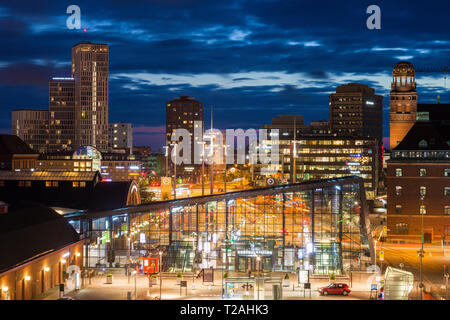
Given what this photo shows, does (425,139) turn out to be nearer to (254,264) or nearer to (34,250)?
(254,264)

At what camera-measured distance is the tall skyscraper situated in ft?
488

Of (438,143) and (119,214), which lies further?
(438,143)

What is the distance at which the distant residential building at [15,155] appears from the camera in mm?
165375

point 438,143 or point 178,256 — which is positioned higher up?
point 438,143

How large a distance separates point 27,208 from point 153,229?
11.5 meters

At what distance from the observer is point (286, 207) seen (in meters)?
57.0

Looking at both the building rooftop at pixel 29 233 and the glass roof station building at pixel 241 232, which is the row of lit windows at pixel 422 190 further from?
the building rooftop at pixel 29 233

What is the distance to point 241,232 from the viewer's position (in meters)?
55.1

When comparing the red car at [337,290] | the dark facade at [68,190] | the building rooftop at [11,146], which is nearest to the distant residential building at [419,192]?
the dark facade at [68,190]

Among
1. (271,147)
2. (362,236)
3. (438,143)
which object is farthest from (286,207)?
(271,147)

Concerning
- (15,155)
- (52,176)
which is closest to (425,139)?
(52,176)
